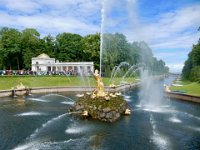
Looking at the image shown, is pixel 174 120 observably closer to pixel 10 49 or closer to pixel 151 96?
pixel 151 96

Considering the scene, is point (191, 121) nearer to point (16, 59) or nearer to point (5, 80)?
point (5, 80)

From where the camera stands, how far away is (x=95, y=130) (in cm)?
2462

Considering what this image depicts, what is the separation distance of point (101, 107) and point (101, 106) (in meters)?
0.13

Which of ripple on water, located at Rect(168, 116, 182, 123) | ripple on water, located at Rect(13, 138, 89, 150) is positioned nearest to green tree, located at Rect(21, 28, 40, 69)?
ripple on water, located at Rect(168, 116, 182, 123)

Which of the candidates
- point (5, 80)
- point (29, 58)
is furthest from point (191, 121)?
point (29, 58)

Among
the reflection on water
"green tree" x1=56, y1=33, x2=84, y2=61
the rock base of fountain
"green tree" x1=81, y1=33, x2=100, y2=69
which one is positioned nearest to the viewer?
the reflection on water

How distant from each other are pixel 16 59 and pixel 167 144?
9964 centimetres

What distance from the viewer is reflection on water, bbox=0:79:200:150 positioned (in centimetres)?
2088

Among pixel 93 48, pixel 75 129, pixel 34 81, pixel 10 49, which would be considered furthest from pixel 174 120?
pixel 10 49

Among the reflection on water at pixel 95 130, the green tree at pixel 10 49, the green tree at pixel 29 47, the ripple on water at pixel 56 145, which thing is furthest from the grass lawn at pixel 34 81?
the green tree at pixel 10 49

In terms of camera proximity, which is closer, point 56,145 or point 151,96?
point 56,145

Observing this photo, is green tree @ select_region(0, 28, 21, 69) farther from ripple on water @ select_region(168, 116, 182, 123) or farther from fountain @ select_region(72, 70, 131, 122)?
ripple on water @ select_region(168, 116, 182, 123)

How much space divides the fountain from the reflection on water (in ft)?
3.46

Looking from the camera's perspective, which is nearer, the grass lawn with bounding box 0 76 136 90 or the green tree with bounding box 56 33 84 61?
the grass lawn with bounding box 0 76 136 90
